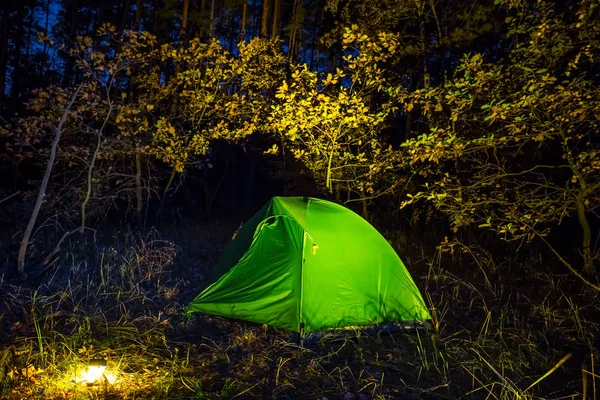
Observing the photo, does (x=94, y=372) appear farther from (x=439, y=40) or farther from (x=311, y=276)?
(x=439, y=40)

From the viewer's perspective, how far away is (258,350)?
5055 mm

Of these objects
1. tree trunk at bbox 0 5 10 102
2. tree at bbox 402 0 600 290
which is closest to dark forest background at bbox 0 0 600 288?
tree at bbox 402 0 600 290

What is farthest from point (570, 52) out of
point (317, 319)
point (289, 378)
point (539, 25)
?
point (289, 378)

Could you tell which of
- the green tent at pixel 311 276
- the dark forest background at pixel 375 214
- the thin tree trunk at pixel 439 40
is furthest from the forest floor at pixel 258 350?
the thin tree trunk at pixel 439 40

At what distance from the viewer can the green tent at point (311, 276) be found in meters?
5.60

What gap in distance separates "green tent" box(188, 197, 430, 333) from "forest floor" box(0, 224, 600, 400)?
20cm

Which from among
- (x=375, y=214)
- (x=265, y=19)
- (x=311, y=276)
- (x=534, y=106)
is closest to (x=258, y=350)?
(x=311, y=276)

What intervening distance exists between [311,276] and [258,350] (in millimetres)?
1047

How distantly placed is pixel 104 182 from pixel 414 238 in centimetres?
720

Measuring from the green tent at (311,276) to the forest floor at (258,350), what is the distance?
0.20m

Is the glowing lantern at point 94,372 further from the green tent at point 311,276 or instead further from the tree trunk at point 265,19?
the tree trunk at point 265,19

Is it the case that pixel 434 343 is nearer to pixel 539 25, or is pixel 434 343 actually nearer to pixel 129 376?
→ pixel 129 376

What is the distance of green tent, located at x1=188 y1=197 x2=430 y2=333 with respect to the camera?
18.4 ft

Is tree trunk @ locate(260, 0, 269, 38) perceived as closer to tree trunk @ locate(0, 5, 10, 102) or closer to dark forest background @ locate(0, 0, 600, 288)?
dark forest background @ locate(0, 0, 600, 288)
